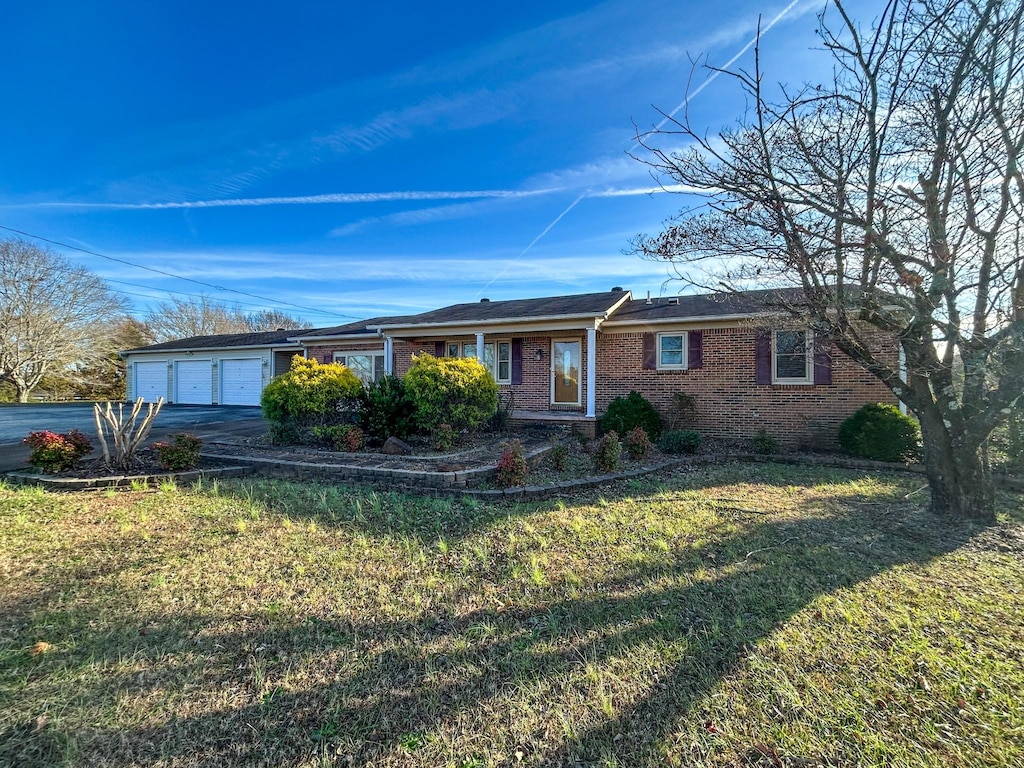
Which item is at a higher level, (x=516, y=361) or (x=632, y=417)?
(x=516, y=361)

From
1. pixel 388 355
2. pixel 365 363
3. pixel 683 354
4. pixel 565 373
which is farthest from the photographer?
pixel 365 363

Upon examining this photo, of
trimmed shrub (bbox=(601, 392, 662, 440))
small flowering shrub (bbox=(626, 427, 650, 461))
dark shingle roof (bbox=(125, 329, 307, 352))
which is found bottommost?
small flowering shrub (bbox=(626, 427, 650, 461))

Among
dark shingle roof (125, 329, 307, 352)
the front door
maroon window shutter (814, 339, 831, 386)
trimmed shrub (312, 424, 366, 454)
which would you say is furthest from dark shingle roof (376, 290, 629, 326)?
dark shingle roof (125, 329, 307, 352)

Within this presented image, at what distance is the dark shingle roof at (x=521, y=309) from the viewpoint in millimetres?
11662

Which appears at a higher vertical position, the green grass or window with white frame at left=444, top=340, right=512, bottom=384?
window with white frame at left=444, top=340, right=512, bottom=384

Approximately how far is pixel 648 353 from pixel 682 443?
2.79 meters

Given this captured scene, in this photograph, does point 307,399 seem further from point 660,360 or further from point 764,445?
point 764,445

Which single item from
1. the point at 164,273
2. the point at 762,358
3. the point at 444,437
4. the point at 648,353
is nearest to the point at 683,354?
the point at 648,353

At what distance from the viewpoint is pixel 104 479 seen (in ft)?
20.2

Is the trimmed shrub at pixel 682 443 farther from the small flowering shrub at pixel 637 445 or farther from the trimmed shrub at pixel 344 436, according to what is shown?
the trimmed shrub at pixel 344 436

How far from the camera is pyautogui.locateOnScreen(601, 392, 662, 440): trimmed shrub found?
9.95m

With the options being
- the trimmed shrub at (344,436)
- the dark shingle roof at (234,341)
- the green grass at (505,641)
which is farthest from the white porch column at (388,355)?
the green grass at (505,641)

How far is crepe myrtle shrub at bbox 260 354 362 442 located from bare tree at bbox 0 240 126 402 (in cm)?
2880

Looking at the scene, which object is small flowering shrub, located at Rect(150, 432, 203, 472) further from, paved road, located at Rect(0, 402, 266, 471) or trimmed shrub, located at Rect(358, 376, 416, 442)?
trimmed shrub, located at Rect(358, 376, 416, 442)
